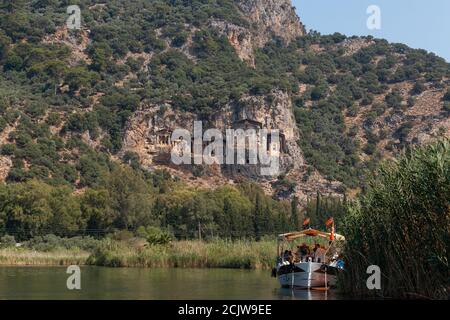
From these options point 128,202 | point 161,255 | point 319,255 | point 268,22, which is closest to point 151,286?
point 319,255

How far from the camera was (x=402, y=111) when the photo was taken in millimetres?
134250

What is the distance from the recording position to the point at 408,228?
92.3 ft

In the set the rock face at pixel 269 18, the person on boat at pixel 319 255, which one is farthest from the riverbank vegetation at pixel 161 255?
the rock face at pixel 269 18

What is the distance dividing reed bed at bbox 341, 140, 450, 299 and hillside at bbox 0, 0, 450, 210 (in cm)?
6758

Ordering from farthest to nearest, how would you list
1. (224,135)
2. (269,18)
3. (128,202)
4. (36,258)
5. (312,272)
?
(269,18) < (224,135) < (128,202) < (36,258) < (312,272)

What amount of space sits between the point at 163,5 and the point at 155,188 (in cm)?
6992

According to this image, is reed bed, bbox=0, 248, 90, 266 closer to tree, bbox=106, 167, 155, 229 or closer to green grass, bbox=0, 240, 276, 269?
green grass, bbox=0, 240, 276, 269

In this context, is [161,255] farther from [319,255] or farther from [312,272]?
[312,272]

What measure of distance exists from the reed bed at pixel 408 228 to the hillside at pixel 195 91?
6758cm

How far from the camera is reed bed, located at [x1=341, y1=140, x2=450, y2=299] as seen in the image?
25.8 metres

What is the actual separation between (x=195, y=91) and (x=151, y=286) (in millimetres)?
87809

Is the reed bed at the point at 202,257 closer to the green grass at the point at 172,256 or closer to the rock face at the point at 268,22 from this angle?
the green grass at the point at 172,256

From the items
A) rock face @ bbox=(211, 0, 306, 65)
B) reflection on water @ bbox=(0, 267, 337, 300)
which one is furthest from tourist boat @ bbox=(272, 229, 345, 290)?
rock face @ bbox=(211, 0, 306, 65)
